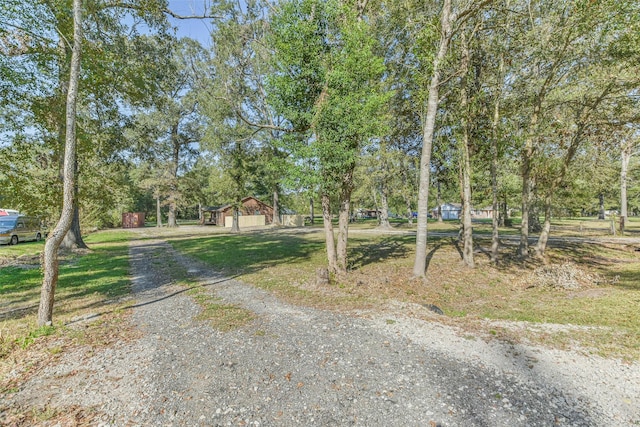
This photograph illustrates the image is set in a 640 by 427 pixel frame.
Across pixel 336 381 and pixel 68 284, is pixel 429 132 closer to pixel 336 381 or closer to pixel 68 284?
pixel 336 381

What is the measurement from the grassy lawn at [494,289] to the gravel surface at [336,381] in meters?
1.21

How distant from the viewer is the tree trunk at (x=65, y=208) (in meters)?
5.49

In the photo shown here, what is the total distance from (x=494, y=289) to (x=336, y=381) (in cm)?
736

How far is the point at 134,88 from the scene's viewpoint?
753 cm

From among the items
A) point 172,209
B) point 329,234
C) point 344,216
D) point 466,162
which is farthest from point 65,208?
point 172,209

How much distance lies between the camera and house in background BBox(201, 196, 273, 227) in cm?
4169

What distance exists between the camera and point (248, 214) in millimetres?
42500

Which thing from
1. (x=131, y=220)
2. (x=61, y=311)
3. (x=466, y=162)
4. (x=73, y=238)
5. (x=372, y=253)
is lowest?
(x=372, y=253)

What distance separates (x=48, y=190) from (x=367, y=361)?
787 centimetres

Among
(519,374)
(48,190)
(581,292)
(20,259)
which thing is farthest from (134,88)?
(581,292)

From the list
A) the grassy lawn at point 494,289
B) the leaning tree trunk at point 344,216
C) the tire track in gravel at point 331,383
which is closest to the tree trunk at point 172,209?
the grassy lawn at point 494,289

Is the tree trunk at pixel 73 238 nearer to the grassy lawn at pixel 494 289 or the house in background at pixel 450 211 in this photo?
the grassy lawn at pixel 494 289

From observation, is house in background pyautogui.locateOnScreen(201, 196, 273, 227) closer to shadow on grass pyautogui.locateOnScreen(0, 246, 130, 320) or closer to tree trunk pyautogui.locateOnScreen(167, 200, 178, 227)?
tree trunk pyautogui.locateOnScreen(167, 200, 178, 227)

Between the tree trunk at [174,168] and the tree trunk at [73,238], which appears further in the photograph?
the tree trunk at [174,168]
